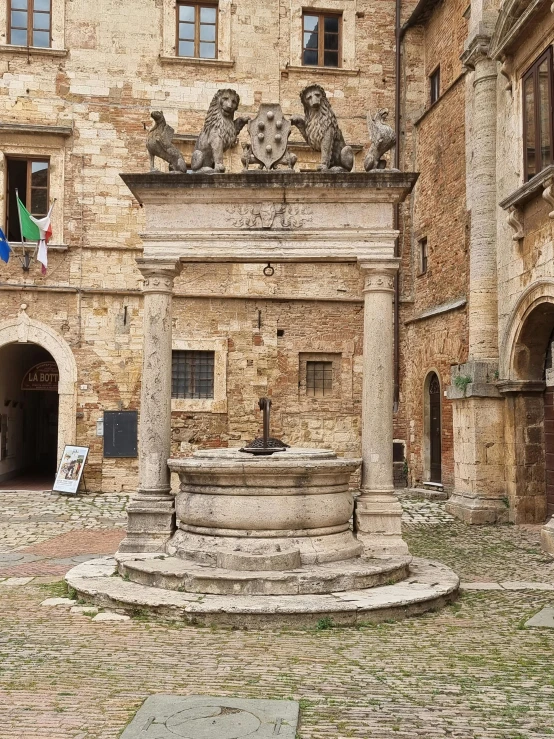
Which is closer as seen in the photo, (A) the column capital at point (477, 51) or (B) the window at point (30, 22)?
(A) the column capital at point (477, 51)

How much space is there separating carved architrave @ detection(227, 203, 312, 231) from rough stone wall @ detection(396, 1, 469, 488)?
707 cm

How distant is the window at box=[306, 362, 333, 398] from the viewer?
1736 cm

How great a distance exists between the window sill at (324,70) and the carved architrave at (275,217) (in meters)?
10.5

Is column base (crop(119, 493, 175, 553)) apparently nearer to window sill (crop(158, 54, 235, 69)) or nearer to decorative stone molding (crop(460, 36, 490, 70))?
decorative stone molding (crop(460, 36, 490, 70))

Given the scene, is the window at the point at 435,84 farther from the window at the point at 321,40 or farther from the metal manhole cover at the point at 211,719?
the metal manhole cover at the point at 211,719

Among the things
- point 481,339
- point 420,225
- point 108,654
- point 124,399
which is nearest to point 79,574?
point 108,654

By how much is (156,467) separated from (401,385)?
1052 cm

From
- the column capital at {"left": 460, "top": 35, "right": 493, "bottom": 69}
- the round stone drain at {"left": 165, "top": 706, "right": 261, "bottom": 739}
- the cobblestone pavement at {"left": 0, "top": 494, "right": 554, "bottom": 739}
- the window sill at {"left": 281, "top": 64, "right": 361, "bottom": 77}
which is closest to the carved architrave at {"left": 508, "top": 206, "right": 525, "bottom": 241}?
the column capital at {"left": 460, "top": 35, "right": 493, "bottom": 69}

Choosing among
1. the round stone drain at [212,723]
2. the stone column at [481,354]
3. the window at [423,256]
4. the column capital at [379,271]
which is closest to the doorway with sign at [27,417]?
the window at [423,256]

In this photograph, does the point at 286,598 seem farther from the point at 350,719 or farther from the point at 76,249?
the point at 76,249

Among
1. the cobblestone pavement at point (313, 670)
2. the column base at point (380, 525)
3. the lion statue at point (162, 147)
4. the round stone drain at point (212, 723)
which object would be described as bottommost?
the cobblestone pavement at point (313, 670)

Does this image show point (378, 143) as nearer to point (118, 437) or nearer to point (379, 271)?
point (379, 271)

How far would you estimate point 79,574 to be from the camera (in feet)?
24.6

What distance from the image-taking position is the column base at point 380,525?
782 centimetres
